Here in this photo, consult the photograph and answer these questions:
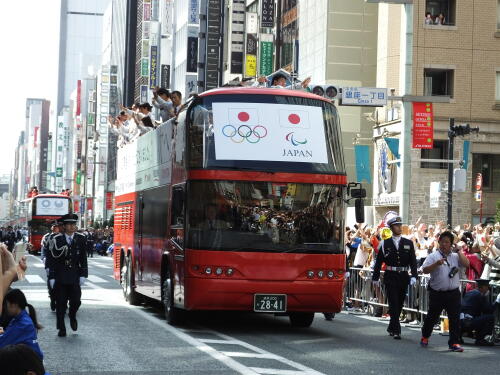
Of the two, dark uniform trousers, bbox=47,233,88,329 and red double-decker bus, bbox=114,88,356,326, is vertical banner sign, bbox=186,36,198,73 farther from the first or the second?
dark uniform trousers, bbox=47,233,88,329

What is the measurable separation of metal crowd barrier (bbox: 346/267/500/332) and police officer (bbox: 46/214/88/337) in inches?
244

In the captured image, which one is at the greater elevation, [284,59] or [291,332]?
[284,59]

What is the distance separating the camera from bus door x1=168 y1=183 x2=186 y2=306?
1688 cm

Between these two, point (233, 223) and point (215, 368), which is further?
point (233, 223)

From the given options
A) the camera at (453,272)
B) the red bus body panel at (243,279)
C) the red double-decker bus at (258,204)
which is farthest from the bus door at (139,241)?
the camera at (453,272)

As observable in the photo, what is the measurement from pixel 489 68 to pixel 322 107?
30490 mm

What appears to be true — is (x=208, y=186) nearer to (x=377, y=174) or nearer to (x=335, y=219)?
(x=335, y=219)

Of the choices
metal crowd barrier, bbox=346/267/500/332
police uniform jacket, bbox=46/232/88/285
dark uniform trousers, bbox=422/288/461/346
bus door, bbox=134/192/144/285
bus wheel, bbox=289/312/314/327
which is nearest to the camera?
dark uniform trousers, bbox=422/288/461/346

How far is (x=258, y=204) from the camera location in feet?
54.4

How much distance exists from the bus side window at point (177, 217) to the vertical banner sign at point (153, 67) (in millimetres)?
75657

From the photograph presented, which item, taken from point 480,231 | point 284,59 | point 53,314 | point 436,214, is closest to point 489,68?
point 436,214

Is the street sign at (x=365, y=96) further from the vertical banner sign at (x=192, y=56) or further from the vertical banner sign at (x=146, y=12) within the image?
the vertical banner sign at (x=146, y=12)

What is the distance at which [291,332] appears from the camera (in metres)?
17.8

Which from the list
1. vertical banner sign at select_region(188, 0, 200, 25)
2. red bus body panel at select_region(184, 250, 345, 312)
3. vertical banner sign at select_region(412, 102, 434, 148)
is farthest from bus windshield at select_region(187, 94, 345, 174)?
vertical banner sign at select_region(188, 0, 200, 25)
